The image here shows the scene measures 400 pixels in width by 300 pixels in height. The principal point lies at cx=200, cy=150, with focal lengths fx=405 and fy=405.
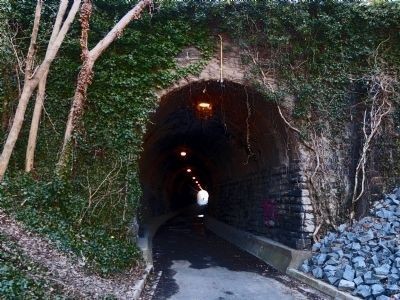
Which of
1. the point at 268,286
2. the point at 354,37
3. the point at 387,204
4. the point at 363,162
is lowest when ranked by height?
the point at 268,286

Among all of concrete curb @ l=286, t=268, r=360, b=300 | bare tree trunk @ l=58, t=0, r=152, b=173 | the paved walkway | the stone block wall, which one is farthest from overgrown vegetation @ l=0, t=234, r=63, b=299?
the stone block wall

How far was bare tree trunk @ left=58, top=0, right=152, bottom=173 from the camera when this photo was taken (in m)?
8.62

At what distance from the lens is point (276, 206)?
37.5 feet

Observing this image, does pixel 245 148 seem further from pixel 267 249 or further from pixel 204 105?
pixel 267 249

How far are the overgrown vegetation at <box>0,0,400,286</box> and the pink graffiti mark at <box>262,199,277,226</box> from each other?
2.02 meters

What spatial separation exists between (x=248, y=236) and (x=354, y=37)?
6.87 metres

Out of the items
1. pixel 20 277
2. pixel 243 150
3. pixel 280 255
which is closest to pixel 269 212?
pixel 280 255

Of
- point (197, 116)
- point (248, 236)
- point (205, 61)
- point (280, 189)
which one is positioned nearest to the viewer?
point (205, 61)

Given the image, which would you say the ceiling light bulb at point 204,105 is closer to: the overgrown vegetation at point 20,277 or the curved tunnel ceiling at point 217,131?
the curved tunnel ceiling at point 217,131

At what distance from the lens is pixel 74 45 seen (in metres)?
9.41

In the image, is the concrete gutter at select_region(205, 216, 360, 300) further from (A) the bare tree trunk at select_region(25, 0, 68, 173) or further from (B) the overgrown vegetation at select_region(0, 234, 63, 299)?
(A) the bare tree trunk at select_region(25, 0, 68, 173)

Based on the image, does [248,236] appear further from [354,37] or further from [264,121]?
[354,37]

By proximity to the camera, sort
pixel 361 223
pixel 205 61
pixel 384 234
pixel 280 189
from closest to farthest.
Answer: pixel 384 234
pixel 361 223
pixel 205 61
pixel 280 189

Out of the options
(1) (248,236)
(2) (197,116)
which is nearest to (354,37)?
(2) (197,116)
